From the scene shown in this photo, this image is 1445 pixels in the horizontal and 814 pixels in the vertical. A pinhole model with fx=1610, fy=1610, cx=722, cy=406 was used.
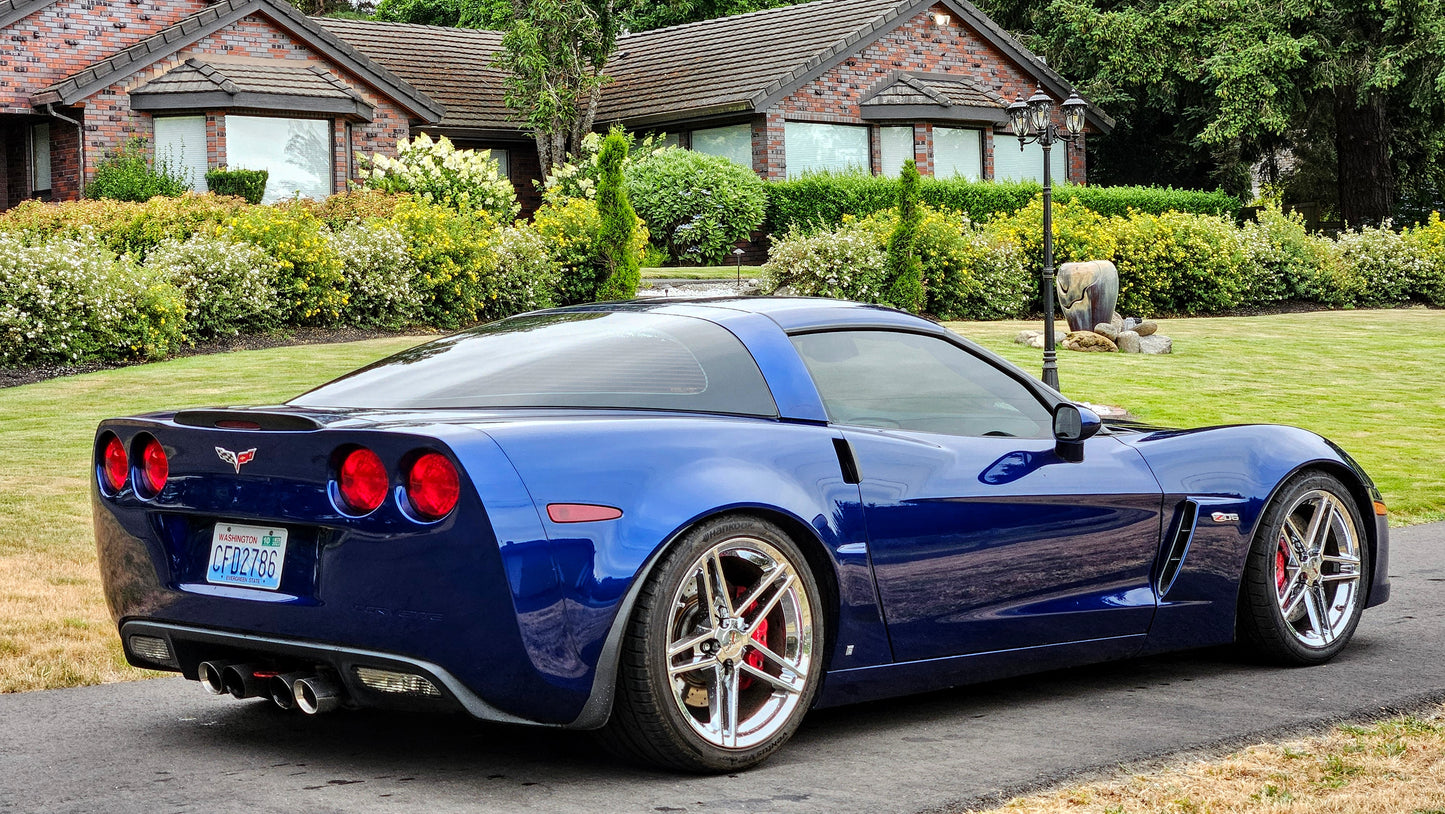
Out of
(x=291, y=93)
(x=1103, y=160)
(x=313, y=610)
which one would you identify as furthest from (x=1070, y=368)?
(x=1103, y=160)

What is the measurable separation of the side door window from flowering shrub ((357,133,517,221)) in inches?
929

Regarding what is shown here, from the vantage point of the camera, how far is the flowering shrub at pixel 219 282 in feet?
56.7

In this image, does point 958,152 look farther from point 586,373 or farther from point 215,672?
point 215,672

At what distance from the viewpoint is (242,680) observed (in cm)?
429

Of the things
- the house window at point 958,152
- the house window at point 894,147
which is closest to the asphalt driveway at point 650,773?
the house window at point 894,147

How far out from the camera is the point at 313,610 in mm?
4094

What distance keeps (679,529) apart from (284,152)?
27.5 meters

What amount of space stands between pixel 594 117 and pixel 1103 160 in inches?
609

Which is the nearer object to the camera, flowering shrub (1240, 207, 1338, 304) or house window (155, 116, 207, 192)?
flowering shrub (1240, 207, 1338, 304)

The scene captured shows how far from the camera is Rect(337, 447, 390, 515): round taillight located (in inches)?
158

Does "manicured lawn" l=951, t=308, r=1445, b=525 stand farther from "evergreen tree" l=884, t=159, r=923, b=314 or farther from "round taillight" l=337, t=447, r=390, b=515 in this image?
"round taillight" l=337, t=447, r=390, b=515

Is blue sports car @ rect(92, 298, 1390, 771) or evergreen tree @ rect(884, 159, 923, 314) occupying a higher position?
evergreen tree @ rect(884, 159, 923, 314)

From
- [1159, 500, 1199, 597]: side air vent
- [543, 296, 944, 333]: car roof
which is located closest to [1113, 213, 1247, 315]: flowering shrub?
[1159, 500, 1199, 597]: side air vent

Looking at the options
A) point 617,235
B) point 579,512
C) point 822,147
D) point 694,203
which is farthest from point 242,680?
point 822,147
